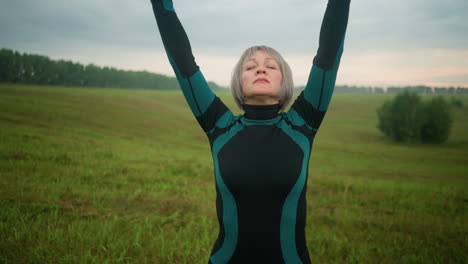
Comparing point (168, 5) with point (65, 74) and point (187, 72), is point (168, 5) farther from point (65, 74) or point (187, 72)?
point (65, 74)

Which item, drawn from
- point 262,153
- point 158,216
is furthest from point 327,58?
point 158,216

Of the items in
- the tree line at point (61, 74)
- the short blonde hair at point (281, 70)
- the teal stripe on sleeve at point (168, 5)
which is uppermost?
the tree line at point (61, 74)

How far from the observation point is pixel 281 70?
6.36ft

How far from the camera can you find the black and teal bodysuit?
5.26 ft

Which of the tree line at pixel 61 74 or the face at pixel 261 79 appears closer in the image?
the face at pixel 261 79

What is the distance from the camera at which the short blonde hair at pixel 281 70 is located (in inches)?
76.9

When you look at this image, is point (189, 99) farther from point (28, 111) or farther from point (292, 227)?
point (28, 111)

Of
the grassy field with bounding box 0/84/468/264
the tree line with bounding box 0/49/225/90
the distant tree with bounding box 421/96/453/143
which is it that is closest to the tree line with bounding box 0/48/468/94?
the tree line with bounding box 0/49/225/90

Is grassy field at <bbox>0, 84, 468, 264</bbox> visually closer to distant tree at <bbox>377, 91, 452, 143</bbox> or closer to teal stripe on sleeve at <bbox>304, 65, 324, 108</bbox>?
teal stripe on sleeve at <bbox>304, 65, 324, 108</bbox>

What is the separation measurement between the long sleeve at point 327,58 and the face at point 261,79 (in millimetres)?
237

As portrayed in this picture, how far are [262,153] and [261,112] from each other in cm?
35

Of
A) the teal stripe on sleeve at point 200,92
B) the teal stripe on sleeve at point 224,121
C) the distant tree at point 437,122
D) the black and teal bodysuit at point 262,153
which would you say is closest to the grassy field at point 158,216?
the black and teal bodysuit at point 262,153

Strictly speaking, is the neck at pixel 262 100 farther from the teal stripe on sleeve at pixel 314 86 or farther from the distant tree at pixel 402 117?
the distant tree at pixel 402 117

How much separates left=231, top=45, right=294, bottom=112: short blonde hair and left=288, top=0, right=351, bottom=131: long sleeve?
0.24m
